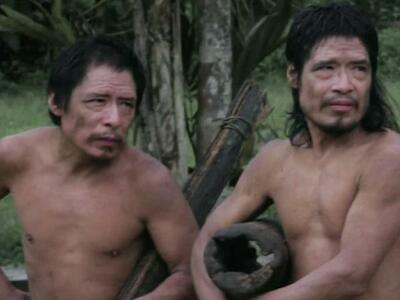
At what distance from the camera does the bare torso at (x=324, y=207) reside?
3.96m

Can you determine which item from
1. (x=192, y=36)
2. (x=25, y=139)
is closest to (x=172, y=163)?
(x=192, y=36)

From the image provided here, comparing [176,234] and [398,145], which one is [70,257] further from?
[398,145]

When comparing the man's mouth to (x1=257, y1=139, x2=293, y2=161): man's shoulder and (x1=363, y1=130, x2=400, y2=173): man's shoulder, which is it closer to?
(x1=363, y1=130, x2=400, y2=173): man's shoulder

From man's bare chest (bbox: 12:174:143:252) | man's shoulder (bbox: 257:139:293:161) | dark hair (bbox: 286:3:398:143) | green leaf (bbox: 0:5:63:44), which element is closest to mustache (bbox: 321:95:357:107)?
dark hair (bbox: 286:3:398:143)

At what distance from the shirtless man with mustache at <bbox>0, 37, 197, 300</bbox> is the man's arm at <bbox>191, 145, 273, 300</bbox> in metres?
0.12

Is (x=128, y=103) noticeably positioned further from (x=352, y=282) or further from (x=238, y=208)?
(x=352, y=282)

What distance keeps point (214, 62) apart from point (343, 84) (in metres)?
2.09

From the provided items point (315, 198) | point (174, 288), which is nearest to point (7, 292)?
point (174, 288)

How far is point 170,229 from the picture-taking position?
14.2 feet

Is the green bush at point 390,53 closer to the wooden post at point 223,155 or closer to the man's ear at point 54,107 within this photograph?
the wooden post at point 223,155

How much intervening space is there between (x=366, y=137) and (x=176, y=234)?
28.8 inches

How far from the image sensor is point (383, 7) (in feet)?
51.3

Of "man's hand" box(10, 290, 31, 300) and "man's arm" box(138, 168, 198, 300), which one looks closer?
"man's arm" box(138, 168, 198, 300)

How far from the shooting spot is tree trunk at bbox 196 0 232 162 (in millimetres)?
5914
